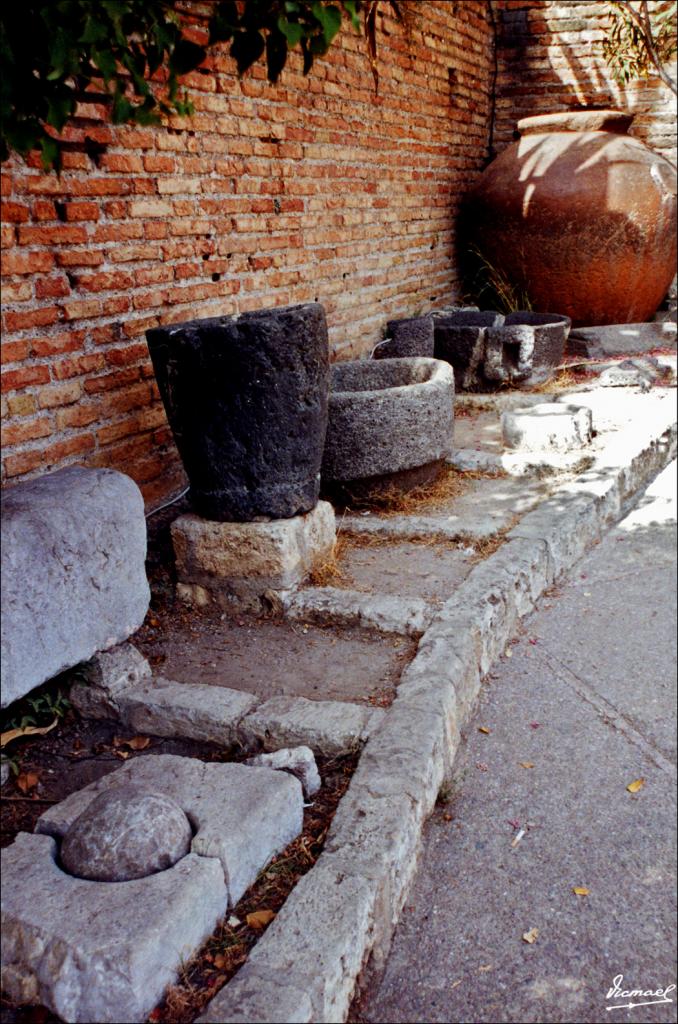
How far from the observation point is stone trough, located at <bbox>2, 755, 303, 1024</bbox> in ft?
5.38

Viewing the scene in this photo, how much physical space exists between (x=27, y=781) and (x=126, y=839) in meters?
0.68

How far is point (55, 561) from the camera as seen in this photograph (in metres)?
2.47

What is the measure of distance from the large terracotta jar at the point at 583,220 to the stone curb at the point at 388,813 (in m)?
4.33

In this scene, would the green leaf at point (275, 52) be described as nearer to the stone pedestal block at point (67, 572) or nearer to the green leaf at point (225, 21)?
the green leaf at point (225, 21)

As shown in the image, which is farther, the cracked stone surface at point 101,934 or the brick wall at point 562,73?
the brick wall at point 562,73

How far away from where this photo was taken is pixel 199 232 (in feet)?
13.2

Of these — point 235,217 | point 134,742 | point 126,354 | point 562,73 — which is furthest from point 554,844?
point 562,73

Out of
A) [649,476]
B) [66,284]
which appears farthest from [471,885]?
[649,476]

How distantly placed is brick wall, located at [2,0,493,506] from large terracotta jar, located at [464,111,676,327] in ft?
2.73

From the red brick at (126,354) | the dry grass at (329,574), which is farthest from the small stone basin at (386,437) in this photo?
the red brick at (126,354)

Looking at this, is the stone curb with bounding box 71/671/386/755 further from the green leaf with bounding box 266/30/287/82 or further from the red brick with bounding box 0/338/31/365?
the green leaf with bounding box 266/30/287/82

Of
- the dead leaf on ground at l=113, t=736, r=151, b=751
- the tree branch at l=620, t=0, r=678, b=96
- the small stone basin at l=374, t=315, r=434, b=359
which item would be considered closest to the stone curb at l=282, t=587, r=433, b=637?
the dead leaf on ground at l=113, t=736, r=151, b=751

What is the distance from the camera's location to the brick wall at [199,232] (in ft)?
10.2

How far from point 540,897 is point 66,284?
8.55 feet
